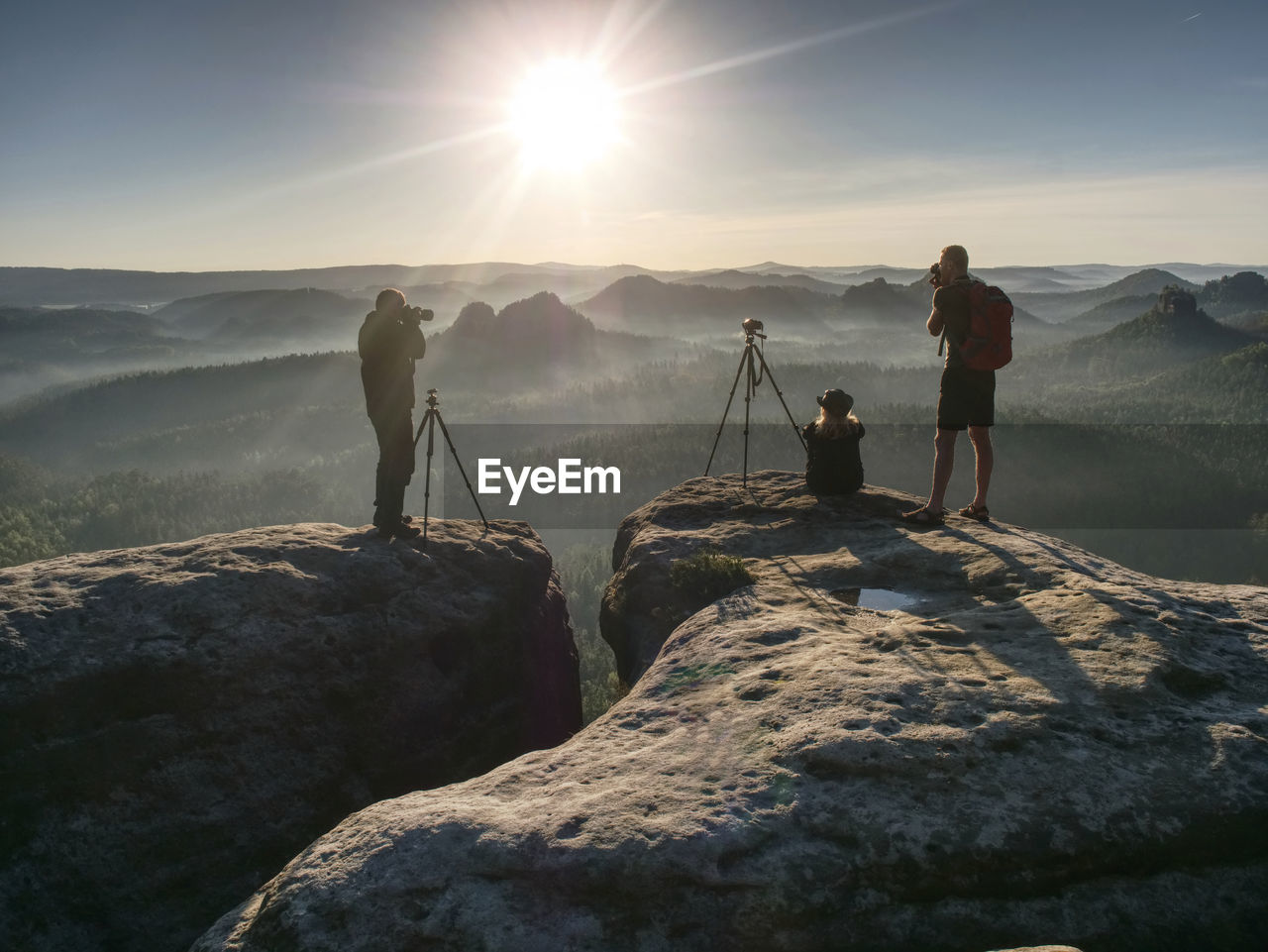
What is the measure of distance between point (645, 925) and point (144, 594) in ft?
25.9

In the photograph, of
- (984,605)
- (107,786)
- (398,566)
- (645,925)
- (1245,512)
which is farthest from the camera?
(1245,512)

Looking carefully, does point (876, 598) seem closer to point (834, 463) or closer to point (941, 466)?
point (941, 466)

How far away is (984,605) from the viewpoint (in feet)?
30.5

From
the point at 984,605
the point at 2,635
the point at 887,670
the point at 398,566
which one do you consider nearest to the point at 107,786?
the point at 2,635

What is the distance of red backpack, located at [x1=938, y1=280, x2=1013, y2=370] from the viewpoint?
11.7 metres

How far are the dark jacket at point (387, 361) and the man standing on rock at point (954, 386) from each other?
8049 millimetres

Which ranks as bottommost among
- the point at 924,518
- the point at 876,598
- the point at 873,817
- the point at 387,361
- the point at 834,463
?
the point at 873,817

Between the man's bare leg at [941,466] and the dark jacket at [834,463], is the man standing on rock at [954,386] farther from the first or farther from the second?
the dark jacket at [834,463]

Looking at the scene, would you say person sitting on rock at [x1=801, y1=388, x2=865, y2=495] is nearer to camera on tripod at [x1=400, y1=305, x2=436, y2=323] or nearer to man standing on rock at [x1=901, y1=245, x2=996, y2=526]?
man standing on rock at [x1=901, y1=245, x2=996, y2=526]

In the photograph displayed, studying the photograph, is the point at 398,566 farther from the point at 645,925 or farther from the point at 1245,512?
the point at 1245,512

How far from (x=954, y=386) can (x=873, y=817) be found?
321 inches

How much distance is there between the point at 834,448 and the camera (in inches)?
551

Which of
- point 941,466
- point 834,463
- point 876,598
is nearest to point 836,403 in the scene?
point 834,463

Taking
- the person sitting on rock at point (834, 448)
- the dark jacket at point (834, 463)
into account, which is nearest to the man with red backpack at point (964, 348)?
the person sitting on rock at point (834, 448)
